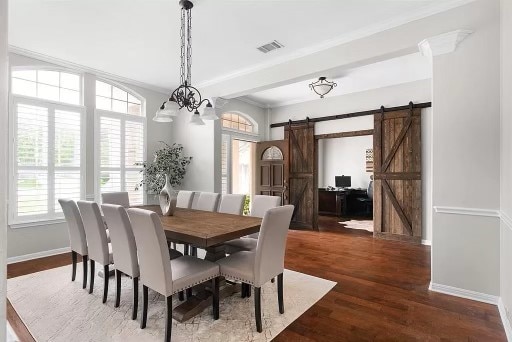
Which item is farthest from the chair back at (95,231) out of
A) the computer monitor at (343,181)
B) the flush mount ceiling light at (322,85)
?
the computer monitor at (343,181)

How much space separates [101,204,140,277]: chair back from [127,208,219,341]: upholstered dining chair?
0.16 m

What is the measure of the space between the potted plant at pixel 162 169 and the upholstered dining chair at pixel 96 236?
7.19ft

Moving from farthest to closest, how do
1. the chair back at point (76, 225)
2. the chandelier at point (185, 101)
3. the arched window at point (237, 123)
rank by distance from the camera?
the arched window at point (237, 123)
the chair back at point (76, 225)
the chandelier at point (185, 101)

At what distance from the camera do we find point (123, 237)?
2301mm

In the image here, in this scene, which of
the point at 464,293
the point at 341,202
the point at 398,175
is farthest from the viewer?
the point at 341,202

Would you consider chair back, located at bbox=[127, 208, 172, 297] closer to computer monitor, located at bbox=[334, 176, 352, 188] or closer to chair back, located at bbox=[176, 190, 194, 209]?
Answer: chair back, located at bbox=[176, 190, 194, 209]

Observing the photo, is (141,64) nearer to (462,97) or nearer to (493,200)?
(462,97)

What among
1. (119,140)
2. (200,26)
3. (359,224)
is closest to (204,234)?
(200,26)

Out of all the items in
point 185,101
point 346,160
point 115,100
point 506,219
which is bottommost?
point 506,219

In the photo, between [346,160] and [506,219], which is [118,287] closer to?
[506,219]

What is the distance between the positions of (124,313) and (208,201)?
1726 mm

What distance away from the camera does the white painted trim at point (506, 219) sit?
2113mm

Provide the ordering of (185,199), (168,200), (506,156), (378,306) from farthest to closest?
(185,199), (168,200), (378,306), (506,156)

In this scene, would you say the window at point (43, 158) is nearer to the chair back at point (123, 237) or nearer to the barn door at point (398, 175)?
the chair back at point (123, 237)
